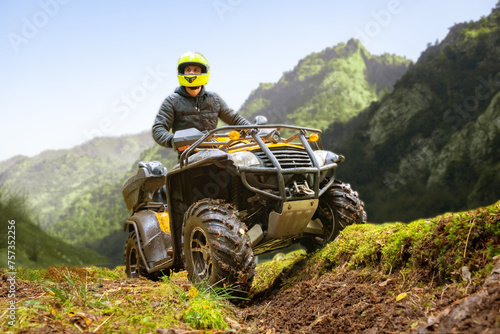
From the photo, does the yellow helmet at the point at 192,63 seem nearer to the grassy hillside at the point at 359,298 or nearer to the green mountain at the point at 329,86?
the grassy hillside at the point at 359,298

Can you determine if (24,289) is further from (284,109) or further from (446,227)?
(284,109)

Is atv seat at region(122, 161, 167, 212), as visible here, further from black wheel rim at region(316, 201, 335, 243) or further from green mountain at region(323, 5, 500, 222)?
green mountain at region(323, 5, 500, 222)

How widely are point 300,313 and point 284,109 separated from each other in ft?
363

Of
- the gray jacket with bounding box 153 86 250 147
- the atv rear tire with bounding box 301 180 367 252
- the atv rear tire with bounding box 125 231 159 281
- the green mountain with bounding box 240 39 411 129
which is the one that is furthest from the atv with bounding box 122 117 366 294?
the green mountain with bounding box 240 39 411 129

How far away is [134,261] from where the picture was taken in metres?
6.33

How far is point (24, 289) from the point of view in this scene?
12.9 ft

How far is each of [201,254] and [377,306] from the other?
190 centimetres

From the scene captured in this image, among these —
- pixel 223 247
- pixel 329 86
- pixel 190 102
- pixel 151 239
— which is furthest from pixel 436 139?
pixel 329 86

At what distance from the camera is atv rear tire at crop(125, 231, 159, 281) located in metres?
5.81

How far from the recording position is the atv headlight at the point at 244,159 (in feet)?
13.4

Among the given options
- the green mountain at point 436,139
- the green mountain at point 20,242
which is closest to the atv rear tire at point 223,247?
the green mountain at point 20,242

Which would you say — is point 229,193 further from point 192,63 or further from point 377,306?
point 377,306

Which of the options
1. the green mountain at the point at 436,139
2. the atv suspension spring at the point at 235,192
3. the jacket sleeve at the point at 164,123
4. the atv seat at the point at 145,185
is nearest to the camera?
the atv suspension spring at the point at 235,192

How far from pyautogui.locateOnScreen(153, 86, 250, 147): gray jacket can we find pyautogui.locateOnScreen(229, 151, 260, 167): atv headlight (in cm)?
140
